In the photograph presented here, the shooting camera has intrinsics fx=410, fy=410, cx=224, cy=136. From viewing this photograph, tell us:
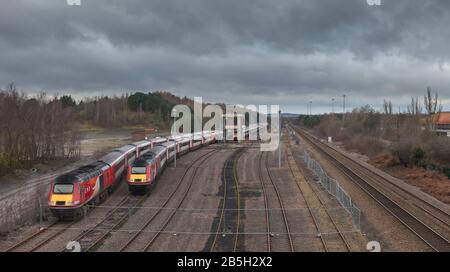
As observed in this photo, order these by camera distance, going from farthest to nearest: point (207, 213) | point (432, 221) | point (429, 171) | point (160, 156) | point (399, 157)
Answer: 1. point (399, 157)
2. point (429, 171)
3. point (160, 156)
4. point (207, 213)
5. point (432, 221)

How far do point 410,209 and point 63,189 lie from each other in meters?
21.7

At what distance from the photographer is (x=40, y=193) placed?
31.3m

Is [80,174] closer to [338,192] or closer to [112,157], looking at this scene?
[112,157]

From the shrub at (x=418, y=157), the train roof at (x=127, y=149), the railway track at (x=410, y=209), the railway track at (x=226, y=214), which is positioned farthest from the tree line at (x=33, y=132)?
the shrub at (x=418, y=157)

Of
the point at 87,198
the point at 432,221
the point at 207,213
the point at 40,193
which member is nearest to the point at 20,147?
the point at 40,193

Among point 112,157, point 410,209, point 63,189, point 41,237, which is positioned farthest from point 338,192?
point 41,237

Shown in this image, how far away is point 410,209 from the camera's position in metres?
27.0

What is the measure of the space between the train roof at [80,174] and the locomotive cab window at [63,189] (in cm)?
23
